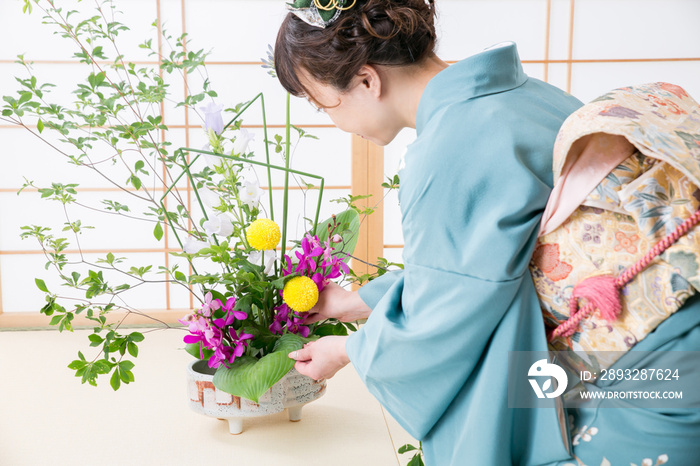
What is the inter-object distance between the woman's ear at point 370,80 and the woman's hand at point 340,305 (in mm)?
427

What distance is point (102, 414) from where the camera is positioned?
5.51ft

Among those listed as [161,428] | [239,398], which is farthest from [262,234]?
[161,428]

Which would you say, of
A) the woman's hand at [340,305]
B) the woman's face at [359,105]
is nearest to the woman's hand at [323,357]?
the woman's hand at [340,305]

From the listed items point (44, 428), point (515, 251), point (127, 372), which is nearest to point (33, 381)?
point (44, 428)

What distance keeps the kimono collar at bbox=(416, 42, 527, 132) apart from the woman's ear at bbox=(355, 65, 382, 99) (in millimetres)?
97

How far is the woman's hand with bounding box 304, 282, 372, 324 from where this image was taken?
124 cm

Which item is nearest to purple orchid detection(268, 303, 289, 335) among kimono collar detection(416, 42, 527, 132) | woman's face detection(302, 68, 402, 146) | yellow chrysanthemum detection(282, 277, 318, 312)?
yellow chrysanthemum detection(282, 277, 318, 312)

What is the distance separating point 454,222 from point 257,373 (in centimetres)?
62

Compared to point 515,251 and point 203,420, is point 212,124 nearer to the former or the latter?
point 515,251

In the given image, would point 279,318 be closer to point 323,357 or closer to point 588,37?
point 323,357

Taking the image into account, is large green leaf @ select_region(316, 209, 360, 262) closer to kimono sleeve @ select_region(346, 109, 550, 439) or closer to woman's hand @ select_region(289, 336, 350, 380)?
woman's hand @ select_region(289, 336, 350, 380)

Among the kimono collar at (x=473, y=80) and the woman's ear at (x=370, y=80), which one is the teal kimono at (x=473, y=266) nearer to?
the kimono collar at (x=473, y=80)

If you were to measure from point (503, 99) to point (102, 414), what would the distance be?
1.40 metres

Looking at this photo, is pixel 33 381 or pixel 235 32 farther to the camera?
pixel 235 32
